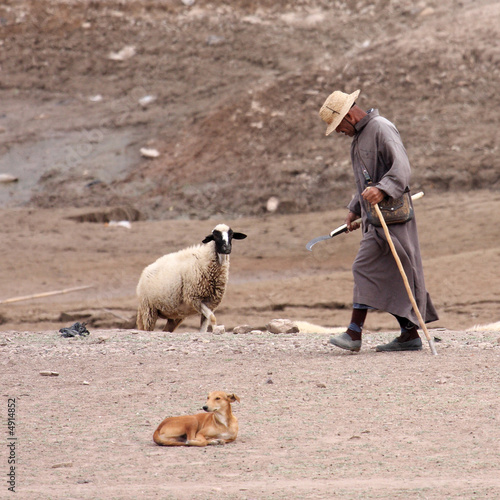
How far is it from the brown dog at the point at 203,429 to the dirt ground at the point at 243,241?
69mm

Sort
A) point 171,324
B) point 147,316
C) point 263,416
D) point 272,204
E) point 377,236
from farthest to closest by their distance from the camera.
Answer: point 272,204
point 171,324
point 147,316
point 377,236
point 263,416

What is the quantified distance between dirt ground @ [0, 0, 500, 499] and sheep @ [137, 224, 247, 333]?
1234mm

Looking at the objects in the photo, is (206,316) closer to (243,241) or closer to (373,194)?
(373,194)

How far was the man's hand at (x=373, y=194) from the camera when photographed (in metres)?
6.28

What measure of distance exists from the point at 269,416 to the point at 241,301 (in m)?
8.29

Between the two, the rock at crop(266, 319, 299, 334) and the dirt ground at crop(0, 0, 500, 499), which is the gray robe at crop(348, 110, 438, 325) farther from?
the rock at crop(266, 319, 299, 334)

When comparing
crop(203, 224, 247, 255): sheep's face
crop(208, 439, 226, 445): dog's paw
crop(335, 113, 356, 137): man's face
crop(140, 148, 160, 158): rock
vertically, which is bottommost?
crop(140, 148, 160, 158): rock

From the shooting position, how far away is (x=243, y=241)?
1784cm

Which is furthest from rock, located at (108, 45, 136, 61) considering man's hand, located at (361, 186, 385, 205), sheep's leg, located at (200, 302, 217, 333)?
man's hand, located at (361, 186, 385, 205)

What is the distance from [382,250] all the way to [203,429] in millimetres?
2354

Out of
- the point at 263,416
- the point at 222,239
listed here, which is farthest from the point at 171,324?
the point at 263,416

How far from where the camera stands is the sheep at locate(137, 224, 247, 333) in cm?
986

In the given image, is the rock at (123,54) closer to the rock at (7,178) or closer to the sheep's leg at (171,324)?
the rock at (7,178)

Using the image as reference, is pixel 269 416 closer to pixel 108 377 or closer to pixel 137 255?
pixel 108 377
